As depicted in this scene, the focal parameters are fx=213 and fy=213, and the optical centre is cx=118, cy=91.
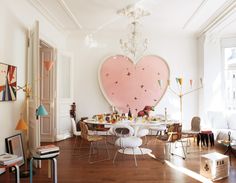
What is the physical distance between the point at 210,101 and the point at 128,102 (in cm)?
248

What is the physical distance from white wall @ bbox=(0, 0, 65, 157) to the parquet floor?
34.7 inches

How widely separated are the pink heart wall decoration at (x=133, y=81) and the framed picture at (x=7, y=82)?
3.31 meters

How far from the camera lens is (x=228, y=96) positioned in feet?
21.1

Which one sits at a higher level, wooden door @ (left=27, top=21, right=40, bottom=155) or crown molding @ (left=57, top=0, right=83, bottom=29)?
crown molding @ (left=57, top=0, right=83, bottom=29)

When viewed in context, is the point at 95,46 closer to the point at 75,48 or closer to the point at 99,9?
the point at 75,48

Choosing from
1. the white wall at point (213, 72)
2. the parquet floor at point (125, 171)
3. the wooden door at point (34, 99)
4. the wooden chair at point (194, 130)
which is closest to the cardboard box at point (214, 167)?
the parquet floor at point (125, 171)

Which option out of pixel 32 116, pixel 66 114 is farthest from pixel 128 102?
pixel 32 116

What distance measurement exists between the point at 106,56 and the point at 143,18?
5.96ft

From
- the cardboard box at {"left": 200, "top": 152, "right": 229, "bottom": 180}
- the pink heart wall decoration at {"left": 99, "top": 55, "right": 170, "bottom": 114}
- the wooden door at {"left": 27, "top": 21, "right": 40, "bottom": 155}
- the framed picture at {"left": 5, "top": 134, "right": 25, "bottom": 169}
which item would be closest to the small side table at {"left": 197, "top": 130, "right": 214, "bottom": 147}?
the pink heart wall decoration at {"left": 99, "top": 55, "right": 170, "bottom": 114}

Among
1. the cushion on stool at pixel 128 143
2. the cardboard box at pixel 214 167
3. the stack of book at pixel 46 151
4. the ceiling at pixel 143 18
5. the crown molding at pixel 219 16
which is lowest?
the cardboard box at pixel 214 167

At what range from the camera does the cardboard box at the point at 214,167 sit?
333 centimetres

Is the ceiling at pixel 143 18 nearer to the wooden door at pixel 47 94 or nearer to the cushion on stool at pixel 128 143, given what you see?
the wooden door at pixel 47 94

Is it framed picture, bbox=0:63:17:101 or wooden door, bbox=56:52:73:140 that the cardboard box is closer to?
framed picture, bbox=0:63:17:101

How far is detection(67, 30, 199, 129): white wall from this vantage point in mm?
6887
